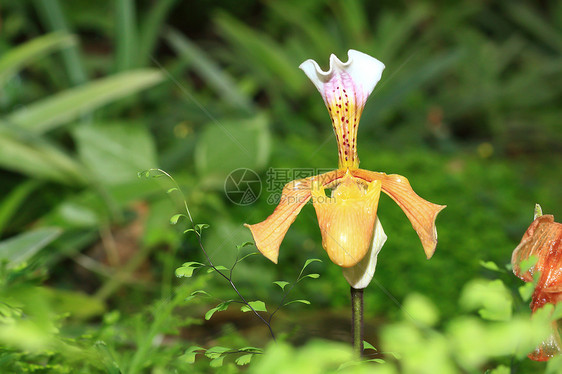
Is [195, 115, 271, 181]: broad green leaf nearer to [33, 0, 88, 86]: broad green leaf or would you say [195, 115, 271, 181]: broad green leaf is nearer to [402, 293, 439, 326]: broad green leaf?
[33, 0, 88, 86]: broad green leaf

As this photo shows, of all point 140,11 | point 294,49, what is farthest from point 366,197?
point 140,11

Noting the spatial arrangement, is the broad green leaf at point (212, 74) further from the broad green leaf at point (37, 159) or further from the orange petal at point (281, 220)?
the orange petal at point (281, 220)

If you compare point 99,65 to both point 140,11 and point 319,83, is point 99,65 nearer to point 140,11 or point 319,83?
point 140,11

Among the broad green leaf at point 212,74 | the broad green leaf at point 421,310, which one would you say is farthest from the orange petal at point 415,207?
the broad green leaf at point 212,74

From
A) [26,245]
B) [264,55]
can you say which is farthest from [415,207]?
[264,55]
